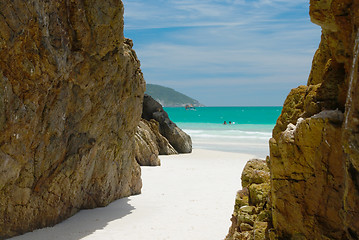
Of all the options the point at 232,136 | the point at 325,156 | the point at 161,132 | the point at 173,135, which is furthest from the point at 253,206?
the point at 232,136

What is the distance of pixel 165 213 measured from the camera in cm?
1130

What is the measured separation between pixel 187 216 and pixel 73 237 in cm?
352

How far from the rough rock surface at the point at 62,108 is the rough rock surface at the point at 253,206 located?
498cm

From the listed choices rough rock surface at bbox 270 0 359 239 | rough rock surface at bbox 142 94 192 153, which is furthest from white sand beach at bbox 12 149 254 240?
rough rock surface at bbox 142 94 192 153

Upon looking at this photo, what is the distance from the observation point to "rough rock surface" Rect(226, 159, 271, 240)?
572 centimetres

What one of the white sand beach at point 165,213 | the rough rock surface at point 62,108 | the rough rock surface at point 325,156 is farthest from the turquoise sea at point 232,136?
the rough rock surface at point 325,156

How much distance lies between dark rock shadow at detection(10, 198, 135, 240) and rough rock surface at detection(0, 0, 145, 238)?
22cm

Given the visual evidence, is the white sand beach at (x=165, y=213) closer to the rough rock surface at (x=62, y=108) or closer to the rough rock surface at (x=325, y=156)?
the rough rock surface at (x=62, y=108)

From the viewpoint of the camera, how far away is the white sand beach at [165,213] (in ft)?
30.5

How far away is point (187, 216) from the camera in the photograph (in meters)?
11.0

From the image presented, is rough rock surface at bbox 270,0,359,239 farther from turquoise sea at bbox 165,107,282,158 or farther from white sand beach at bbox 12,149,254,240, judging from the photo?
turquoise sea at bbox 165,107,282,158

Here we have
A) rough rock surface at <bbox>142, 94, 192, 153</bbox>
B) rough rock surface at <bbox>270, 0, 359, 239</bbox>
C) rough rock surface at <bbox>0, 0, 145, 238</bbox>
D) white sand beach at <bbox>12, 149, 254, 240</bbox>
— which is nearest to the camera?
rough rock surface at <bbox>270, 0, 359, 239</bbox>

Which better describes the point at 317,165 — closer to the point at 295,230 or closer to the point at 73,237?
the point at 295,230

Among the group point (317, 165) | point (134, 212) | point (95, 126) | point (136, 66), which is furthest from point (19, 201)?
point (317, 165)
